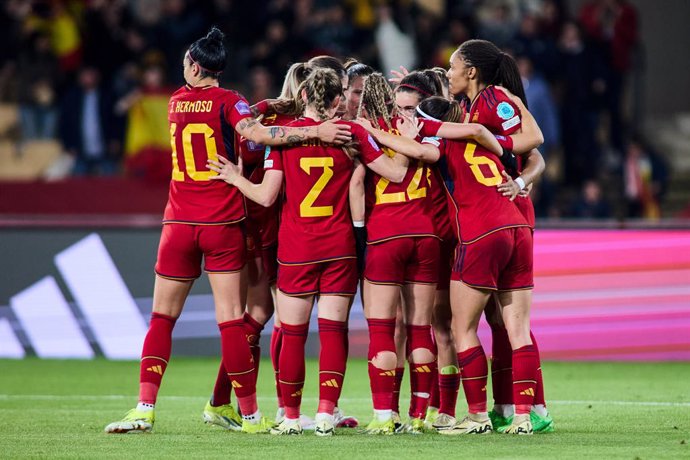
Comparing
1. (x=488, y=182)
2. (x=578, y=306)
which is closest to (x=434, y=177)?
(x=488, y=182)

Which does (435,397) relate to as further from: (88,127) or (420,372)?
(88,127)

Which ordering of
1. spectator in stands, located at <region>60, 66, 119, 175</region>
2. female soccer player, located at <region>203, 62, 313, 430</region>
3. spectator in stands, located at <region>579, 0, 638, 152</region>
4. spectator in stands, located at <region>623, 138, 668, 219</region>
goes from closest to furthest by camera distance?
female soccer player, located at <region>203, 62, 313, 430</region>
spectator in stands, located at <region>623, 138, 668, 219</region>
spectator in stands, located at <region>60, 66, 119, 175</region>
spectator in stands, located at <region>579, 0, 638, 152</region>

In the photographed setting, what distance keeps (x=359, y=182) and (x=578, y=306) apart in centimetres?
531

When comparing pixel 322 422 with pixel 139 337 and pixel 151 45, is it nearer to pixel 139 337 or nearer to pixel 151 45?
pixel 139 337

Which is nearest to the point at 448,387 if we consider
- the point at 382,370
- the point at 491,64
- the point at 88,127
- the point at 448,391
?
the point at 448,391

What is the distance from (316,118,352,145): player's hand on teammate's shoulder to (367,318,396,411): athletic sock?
1.09 meters

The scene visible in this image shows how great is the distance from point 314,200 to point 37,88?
11901 millimetres

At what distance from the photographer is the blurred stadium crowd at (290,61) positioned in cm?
1675

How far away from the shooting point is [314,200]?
7449 mm

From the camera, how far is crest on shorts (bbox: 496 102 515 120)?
24.6ft

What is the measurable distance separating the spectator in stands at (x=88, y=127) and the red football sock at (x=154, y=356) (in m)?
9.79

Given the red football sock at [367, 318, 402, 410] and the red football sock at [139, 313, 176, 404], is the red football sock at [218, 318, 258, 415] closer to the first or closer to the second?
the red football sock at [139, 313, 176, 404]

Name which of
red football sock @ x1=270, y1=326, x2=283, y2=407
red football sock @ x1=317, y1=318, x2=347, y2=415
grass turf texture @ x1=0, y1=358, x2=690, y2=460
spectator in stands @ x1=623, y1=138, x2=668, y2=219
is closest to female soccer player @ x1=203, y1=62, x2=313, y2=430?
red football sock @ x1=270, y1=326, x2=283, y2=407

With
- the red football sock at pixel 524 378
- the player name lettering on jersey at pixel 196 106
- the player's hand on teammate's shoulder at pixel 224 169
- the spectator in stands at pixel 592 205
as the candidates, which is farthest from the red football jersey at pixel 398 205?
the spectator in stands at pixel 592 205
